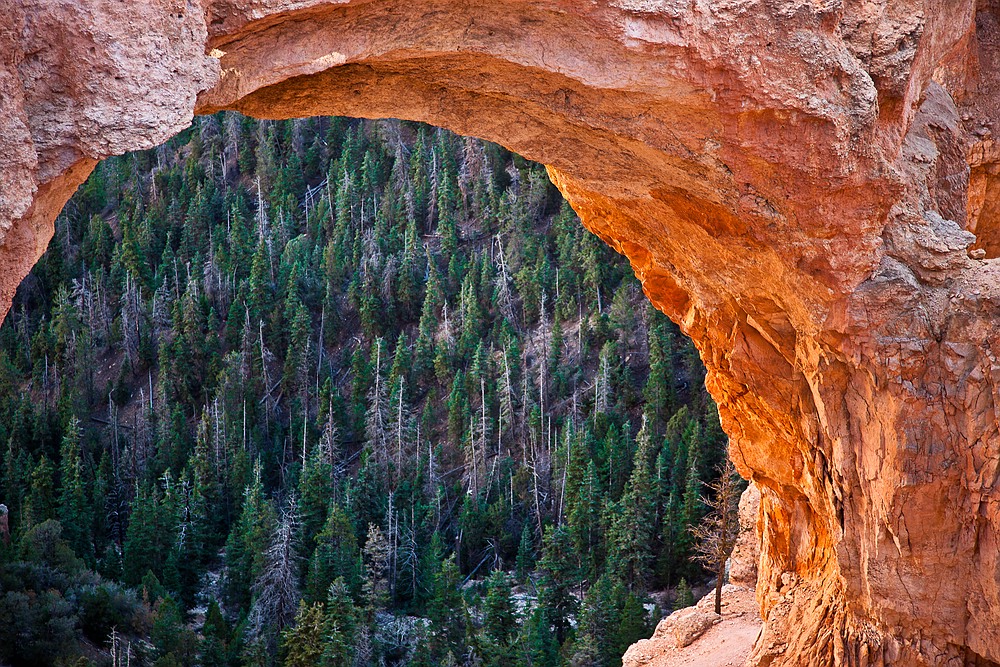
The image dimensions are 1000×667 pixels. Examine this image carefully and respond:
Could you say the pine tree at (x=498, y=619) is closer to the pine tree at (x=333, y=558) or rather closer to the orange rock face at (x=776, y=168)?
the pine tree at (x=333, y=558)

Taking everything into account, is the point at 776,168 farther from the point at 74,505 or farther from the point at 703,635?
the point at 74,505

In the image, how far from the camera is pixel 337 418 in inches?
1912

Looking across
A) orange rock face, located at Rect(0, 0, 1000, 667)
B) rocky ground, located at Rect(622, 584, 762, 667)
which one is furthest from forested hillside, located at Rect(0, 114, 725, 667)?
orange rock face, located at Rect(0, 0, 1000, 667)

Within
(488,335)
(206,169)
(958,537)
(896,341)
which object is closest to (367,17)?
(896,341)

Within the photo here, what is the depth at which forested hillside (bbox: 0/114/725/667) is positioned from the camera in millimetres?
33000

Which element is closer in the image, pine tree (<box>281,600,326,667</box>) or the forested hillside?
pine tree (<box>281,600,326,667</box>)

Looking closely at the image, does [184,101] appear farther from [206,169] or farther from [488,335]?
[206,169]

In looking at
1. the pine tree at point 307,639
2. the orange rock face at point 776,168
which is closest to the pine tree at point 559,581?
the pine tree at point 307,639

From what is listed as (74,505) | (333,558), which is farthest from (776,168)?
(74,505)

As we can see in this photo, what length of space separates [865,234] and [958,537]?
3.12 m

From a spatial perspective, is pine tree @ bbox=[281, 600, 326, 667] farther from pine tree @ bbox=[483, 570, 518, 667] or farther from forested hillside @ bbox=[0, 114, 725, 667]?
pine tree @ bbox=[483, 570, 518, 667]

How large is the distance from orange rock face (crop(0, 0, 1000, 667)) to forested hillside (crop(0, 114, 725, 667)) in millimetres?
19065

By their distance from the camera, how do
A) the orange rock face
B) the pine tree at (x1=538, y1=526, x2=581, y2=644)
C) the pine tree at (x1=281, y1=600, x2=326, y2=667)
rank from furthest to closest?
1. the pine tree at (x1=538, y1=526, x2=581, y2=644)
2. the pine tree at (x1=281, y1=600, x2=326, y2=667)
3. the orange rock face

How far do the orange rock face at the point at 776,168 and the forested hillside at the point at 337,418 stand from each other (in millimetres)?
19065
